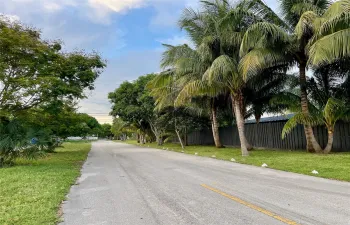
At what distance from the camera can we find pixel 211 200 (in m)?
6.07

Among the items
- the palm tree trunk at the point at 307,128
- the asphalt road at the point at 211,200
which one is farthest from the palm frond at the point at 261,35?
the asphalt road at the point at 211,200

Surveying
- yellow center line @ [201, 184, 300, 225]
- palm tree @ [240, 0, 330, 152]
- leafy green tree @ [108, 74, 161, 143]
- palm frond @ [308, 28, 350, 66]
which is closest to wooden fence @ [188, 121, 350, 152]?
palm tree @ [240, 0, 330, 152]

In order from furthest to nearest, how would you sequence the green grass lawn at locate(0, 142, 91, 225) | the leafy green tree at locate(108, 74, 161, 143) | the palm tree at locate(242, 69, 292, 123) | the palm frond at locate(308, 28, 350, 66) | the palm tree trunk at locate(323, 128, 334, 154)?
the leafy green tree at locate(108, 74, 161, 143), the palm tree at locate(242, 69, 292, 123), the palm tree trunk at locate(323, 128, 334, 154), the palm frond at locate(308, 28, 350, 66), the green grass lawn at locate(0, 142, 91, 225)

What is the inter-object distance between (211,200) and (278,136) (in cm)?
1413

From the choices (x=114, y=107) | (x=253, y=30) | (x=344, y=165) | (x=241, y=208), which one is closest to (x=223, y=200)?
(x=241, y=208)

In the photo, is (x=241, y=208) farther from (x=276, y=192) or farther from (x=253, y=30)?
(x=253, y=30)

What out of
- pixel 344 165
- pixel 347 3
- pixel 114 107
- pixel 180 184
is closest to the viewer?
pixel 180 184

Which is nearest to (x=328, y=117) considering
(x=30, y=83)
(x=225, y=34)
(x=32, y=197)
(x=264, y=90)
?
(x=264, y=90)

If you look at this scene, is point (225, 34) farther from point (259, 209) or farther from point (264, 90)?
point (259, 209)

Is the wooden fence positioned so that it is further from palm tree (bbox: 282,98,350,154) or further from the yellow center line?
the yellow center line

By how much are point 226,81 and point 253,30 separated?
314 centimetres

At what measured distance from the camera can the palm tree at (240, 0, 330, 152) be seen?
13375mm

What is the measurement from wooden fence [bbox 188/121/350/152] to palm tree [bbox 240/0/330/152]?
1126mm

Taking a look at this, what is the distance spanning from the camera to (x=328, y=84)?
637 inches
